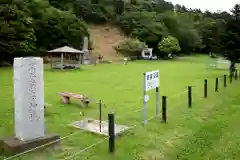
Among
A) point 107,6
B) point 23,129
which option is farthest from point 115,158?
point 107,6

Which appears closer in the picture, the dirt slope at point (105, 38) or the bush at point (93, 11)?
the dirt slope at point (105, 38)

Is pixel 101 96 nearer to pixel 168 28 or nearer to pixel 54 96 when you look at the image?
pixel 54 96

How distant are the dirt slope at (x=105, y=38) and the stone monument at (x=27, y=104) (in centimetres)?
3720

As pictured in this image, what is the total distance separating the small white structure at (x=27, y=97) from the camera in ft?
18.4

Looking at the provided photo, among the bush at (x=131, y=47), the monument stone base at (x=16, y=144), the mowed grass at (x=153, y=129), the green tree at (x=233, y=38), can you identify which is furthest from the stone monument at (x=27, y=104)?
the bush at (x=131, y=47)

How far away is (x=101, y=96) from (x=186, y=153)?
6.55 meters

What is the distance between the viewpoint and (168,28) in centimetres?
4912

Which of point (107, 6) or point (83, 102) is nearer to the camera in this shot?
point (83, 102)

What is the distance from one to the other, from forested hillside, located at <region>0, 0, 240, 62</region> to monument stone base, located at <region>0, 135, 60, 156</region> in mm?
16563

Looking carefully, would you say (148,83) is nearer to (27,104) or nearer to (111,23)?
(27,104)

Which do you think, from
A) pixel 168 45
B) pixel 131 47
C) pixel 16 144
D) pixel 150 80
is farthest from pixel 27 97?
pixel 168 45

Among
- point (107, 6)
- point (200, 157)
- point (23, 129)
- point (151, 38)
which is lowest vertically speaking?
point (200, 157)

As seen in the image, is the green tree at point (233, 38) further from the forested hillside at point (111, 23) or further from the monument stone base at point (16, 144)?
the monument stone base at point (16, 144)

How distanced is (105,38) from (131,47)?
11051 mm
